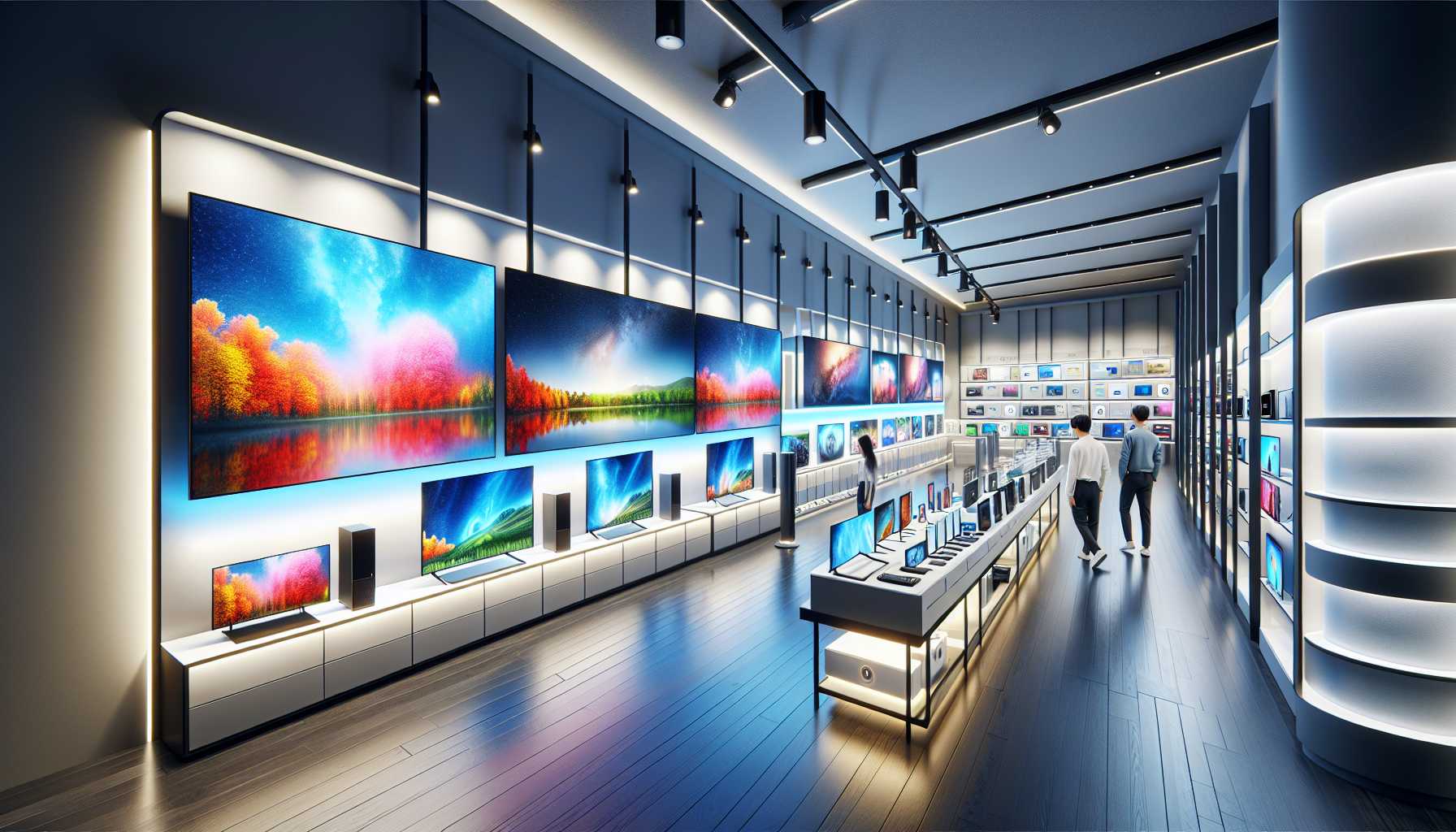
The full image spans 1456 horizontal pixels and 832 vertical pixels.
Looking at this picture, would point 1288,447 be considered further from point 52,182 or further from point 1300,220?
point 52,182

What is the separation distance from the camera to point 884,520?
3576 millimetres

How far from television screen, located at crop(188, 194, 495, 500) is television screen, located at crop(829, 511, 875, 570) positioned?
2.66m

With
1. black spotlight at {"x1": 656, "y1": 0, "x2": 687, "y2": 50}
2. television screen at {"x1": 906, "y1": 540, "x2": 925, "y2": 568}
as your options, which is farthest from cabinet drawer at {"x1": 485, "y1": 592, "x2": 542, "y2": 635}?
black spotlight at {"x1": 656, "y1": 0, "x2": 687, "y2": 50}

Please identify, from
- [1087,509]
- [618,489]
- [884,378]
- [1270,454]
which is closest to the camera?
[1270,454]

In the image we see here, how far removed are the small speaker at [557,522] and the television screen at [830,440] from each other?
208 inches

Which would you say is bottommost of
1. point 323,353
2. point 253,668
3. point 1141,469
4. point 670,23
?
point 253,668

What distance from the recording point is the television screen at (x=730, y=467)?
6379mm

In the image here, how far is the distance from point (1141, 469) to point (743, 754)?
5546 millimetres

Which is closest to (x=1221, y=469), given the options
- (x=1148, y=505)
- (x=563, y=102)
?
(x=1148, y=505)

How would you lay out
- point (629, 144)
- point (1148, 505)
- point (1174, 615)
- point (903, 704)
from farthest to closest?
point (1148, 505) → point (629, 144) → point (1174, 615) → point (903, 704)

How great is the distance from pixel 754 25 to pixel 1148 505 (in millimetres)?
6176

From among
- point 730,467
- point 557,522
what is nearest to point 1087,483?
point 730,467

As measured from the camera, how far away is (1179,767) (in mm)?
2555

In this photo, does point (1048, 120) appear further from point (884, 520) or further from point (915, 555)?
point (915, 555)
